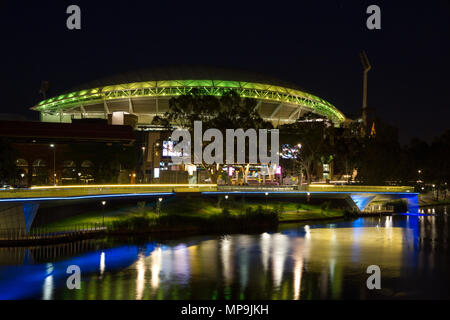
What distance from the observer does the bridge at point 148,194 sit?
172 feet

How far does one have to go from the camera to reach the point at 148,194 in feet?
220

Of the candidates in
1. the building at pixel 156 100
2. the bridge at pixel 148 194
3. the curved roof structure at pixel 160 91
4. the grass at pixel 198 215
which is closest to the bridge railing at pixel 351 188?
the bridge at pixel 148 194

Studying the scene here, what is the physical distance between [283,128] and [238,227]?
34.3 m

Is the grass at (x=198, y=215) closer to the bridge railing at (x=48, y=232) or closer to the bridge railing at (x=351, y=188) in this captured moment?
the bridge railing at (x=48, y=232)

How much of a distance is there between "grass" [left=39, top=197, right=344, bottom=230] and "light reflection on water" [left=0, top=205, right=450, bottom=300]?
17.4ft

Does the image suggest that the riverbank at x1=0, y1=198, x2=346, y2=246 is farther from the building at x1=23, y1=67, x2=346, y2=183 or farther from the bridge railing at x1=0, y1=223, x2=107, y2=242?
the building at x1=23, y1=67, x2=346, y2=183

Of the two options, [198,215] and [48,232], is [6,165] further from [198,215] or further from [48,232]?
[198,215]

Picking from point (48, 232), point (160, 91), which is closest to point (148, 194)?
point (48, 232)

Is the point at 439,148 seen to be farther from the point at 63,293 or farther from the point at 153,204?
the point at 63,293

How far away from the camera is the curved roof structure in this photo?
11638cm

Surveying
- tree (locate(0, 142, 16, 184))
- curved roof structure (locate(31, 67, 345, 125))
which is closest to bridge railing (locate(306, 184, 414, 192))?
curved roof structure (locate(31, 67, 345, 125))

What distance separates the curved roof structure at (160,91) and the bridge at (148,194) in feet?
137

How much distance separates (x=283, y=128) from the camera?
94312 millimetres
